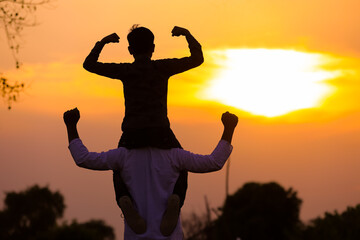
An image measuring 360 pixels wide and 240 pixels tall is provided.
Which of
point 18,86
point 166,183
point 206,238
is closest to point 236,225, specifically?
point 206,238

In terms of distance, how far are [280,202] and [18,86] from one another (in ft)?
209

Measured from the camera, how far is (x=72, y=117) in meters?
10.7

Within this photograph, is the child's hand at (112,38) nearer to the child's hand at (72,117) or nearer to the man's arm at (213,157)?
the child's hand at (72,117)

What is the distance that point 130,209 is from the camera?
10398mm

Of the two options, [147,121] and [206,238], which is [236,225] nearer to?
[206,238]

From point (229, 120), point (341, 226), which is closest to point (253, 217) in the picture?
point (341, 226)

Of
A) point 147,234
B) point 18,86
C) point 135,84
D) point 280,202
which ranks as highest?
point 280,202

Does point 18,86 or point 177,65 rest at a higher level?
point 18,86

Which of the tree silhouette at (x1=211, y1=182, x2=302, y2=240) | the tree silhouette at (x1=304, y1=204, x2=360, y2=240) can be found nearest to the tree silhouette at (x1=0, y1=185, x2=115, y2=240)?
the tree silhouette at (x1=211, y1=182, x2=302, y2=240)

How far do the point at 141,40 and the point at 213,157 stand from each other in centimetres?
142

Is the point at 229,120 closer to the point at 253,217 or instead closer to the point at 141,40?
the point at 141,40

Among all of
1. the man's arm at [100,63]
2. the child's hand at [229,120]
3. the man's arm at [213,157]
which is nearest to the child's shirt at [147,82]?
the man's arm at [100,63]

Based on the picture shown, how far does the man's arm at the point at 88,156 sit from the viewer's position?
1052 cm

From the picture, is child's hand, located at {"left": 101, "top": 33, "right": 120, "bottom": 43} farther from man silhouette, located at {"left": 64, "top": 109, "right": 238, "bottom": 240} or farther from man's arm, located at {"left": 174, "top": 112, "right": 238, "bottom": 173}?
man's arm, located at {"left": 174, "top": 112, "right": 238, "bottom": 173}
